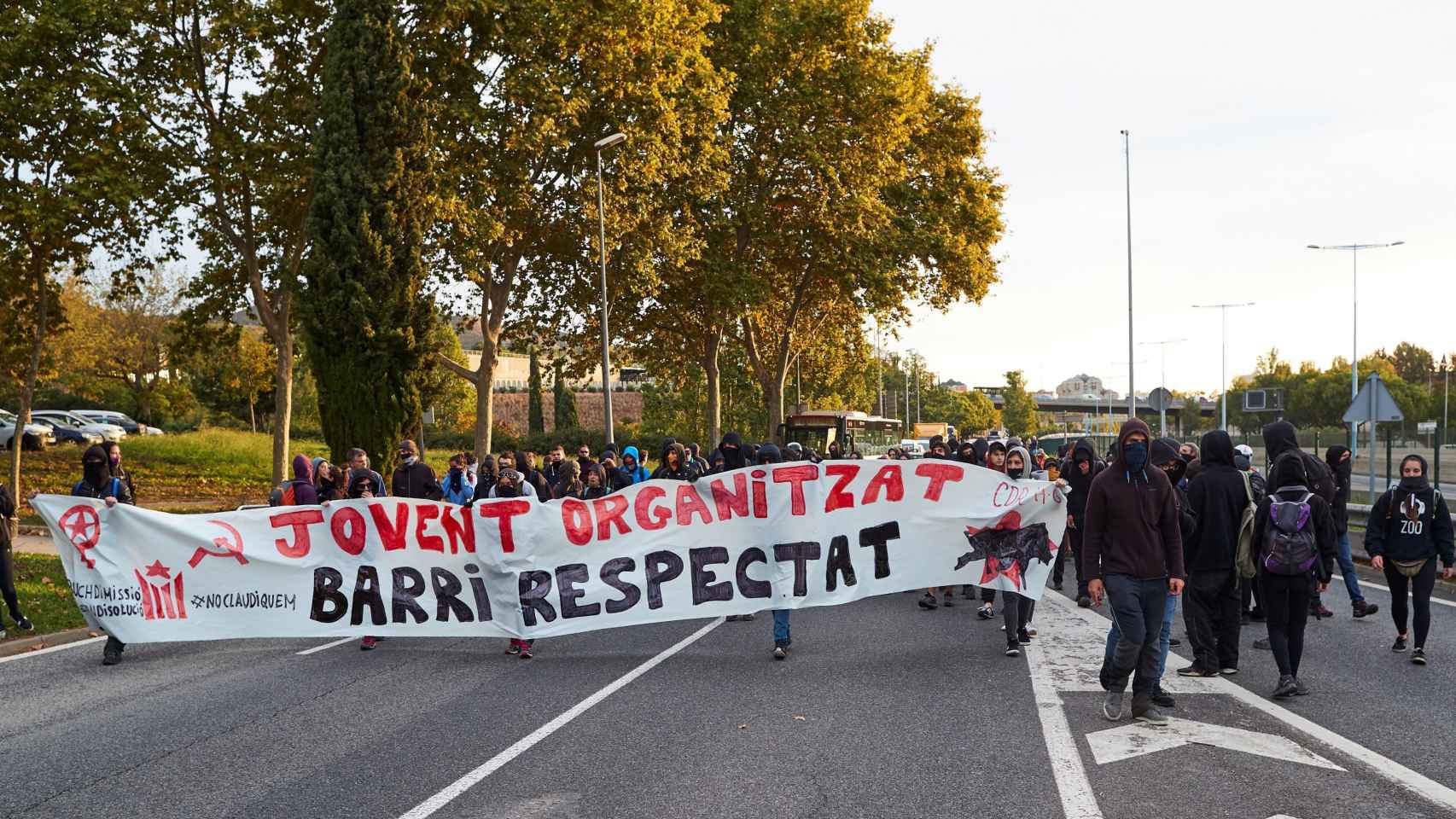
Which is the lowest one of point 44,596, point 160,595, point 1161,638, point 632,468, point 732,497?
point 44,596

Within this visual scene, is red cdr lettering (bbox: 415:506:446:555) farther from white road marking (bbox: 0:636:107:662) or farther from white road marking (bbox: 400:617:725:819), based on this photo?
white road marking (bbox: 0:636:107:662)

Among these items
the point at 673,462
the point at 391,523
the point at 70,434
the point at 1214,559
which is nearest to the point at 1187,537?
the point at 1214,559

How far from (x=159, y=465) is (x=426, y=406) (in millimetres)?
12606

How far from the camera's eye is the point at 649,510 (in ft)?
33.2

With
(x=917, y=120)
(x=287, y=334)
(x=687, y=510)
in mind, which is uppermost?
(x=917, y=120)

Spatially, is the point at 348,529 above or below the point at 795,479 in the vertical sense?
below

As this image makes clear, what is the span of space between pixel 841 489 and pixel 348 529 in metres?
4.45

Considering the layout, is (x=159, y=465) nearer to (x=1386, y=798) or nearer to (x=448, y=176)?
(x=448, y=176)

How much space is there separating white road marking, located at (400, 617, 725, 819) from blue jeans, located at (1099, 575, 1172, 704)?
6.41 ft

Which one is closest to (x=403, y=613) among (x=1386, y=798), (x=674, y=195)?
(x=1386, y=798)

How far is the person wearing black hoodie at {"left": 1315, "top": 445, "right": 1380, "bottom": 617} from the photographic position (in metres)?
11.2

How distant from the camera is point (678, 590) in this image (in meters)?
9.85

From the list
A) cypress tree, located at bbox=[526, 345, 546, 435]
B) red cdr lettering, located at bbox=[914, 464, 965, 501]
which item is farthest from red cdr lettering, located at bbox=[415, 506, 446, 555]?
cypress tree, located at bbox=[526, 345, 546, 435]

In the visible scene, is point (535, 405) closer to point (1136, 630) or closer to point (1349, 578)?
point (1349, 578)
